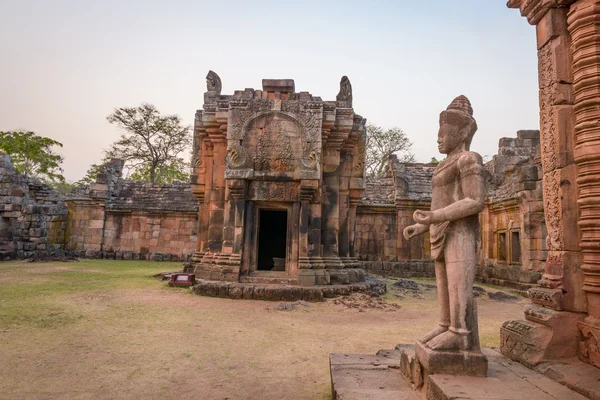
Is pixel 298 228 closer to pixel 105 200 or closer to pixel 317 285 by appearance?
pixel 317 285

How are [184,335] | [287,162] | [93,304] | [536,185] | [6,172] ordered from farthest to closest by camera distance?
[6,172]
[536,185]
[287,162]
[93,304]
[184,335]

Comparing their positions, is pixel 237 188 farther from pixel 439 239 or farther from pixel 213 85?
pixel 439 239

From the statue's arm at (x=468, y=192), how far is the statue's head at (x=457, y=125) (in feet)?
0.78

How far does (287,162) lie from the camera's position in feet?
33.6

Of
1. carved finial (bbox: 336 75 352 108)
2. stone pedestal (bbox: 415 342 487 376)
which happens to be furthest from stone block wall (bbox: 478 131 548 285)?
stone pedestal (bbox: 415 342 487 376)

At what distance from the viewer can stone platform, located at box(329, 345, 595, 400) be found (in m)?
2.68

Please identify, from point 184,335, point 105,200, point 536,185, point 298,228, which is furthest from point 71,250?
point 536,185

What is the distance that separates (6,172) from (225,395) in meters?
19.3

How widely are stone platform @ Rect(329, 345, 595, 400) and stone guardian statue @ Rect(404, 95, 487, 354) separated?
295 millimetres

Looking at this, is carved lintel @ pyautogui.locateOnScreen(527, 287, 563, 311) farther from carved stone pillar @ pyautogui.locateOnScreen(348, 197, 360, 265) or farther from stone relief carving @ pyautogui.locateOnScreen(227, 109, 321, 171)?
carved stone pillar @ pyautogui.locateOnScreen(348, 197, 360, 265)

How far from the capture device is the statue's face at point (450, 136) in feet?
11.1

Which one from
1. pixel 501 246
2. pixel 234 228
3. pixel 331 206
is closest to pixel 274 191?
pixel 234 228

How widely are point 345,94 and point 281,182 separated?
3.33 meters

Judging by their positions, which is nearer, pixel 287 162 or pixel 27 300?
pixel 27 300
